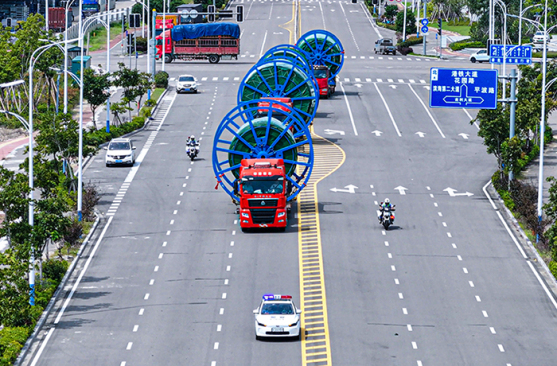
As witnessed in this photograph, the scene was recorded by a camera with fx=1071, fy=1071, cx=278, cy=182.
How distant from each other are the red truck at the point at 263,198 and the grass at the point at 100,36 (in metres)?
87.3

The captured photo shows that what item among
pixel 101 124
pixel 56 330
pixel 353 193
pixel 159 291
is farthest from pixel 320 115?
pixel 56 330

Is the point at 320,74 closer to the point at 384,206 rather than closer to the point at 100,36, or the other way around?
the point at 384,206

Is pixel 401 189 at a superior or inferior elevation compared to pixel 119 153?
inferior

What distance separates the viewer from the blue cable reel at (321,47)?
10700 cm

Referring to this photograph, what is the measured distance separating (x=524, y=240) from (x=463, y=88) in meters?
11.3

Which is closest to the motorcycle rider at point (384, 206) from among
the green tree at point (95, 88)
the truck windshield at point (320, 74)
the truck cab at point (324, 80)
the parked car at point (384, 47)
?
the green tree at point (95, 88)

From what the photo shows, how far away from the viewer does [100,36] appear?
159750mm

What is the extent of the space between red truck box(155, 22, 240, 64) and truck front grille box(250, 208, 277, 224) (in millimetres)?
70801

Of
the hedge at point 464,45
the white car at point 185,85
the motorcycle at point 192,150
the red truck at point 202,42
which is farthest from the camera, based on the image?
the hedge at point 464,45

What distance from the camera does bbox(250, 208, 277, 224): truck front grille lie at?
6306 centimetres

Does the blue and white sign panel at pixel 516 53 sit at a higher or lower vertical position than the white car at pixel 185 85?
higher

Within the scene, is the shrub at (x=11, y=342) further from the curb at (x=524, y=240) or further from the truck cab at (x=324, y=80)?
the truck cab at (x=324, y=80)

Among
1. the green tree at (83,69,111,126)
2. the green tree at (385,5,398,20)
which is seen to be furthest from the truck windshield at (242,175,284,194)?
the green tree at (385,5,398,20)

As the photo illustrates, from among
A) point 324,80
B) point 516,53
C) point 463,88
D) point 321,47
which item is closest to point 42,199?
point 463,88
